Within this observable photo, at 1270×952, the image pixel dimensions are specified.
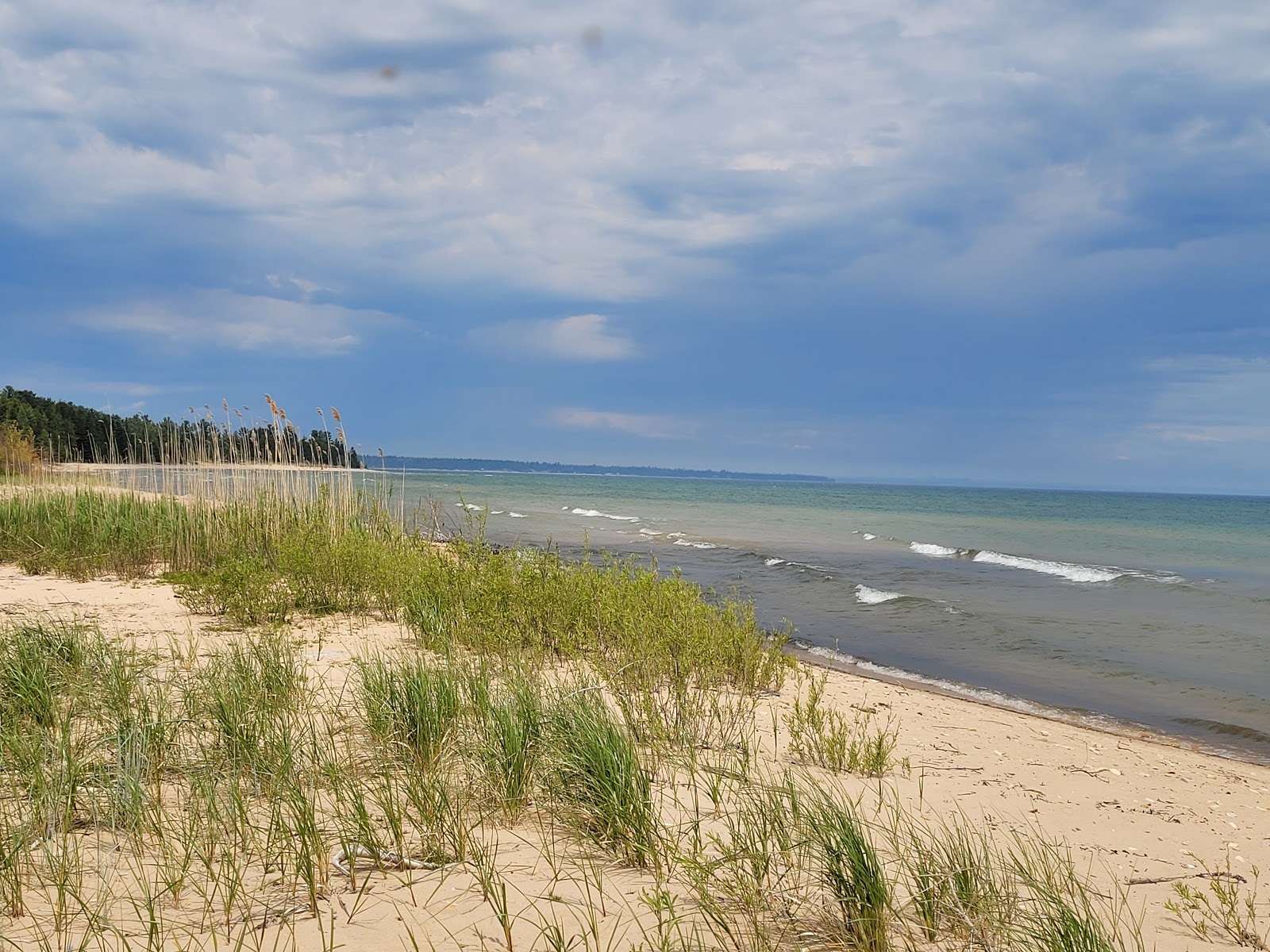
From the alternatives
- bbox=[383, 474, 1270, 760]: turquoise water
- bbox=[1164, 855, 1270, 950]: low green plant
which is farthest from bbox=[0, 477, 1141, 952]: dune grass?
bbox=[383, 474, 1270, 760]: turquoise water

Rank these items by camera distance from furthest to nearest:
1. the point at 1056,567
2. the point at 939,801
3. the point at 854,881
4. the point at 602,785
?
the point at 1056,567 → the point at 939,801 → the point at 602,785 → the point at 854,881

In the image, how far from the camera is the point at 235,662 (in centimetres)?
546

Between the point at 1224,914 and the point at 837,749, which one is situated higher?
the point at 837,749

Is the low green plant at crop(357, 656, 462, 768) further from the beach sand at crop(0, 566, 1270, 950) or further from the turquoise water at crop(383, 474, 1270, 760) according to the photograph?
the turquoise water at crop(383, 474, 1270, 760)

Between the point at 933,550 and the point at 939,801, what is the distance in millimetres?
24762

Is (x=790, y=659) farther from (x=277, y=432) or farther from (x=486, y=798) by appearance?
(x=277, y=432)

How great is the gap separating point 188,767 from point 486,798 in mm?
1517

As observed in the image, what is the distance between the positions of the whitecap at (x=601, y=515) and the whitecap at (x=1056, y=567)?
1803 cm

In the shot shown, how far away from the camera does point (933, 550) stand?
2859 centimetres

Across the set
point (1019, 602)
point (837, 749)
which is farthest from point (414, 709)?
point (1019, 602)

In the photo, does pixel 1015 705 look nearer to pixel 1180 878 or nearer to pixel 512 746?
pixel 1180 878

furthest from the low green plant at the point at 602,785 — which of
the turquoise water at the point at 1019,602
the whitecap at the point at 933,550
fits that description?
the whitecap at the point at 933,550

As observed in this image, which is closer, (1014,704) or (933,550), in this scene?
(1014,704)

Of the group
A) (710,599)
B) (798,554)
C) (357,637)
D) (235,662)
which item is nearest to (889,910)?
(235,662)
